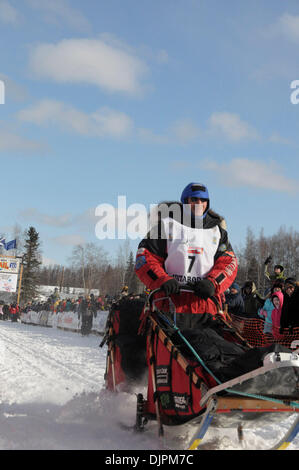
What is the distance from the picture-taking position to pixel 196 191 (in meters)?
3.99

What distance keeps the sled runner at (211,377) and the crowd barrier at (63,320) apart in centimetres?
1255

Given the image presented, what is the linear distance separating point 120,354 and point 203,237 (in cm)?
133

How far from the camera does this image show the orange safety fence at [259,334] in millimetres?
6093

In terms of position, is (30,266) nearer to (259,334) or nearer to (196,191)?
(259,334)

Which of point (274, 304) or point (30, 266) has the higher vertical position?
point (30, 266)

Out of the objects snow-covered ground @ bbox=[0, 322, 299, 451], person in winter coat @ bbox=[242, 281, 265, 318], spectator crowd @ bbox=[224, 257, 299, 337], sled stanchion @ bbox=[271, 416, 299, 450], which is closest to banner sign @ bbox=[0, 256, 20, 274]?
person in winter coat @ bbox=[242, 281, 265, 318]

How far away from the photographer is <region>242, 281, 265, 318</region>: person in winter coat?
841 cm

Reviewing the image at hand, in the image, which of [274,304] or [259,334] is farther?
[274,304]

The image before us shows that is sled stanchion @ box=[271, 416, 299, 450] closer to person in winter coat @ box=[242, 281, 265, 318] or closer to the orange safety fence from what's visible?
the orange safety fence

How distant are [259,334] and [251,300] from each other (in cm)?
184

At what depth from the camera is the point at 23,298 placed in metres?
49.5

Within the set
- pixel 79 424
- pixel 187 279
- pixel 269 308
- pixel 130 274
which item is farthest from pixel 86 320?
pixel 130 274

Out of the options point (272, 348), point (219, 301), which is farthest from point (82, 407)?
point (272, 348)
